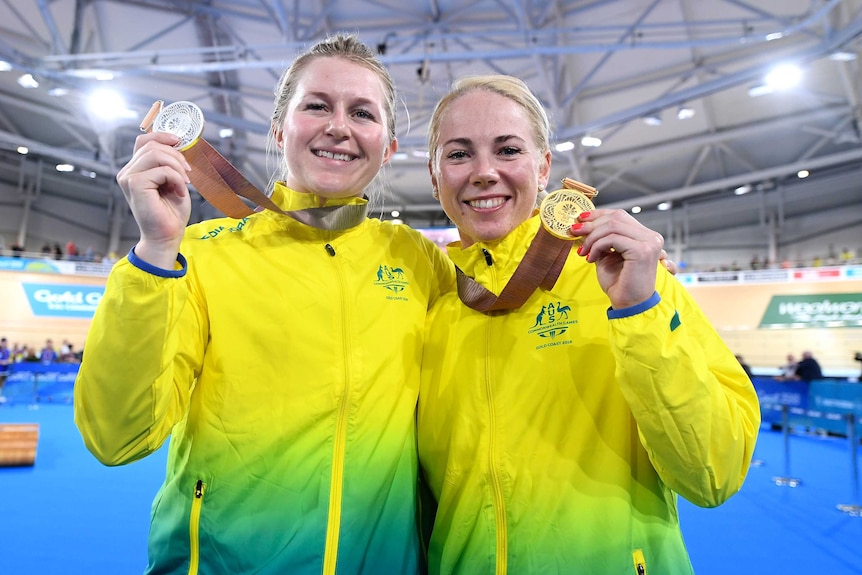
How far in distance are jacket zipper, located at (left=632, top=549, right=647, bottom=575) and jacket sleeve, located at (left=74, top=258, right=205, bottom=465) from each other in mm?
1238

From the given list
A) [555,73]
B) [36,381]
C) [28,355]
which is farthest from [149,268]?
[28,355]

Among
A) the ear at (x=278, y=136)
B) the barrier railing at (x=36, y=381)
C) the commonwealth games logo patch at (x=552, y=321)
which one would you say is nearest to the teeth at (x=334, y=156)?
the ear at (x=278, y=136)

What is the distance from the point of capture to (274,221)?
1654 mm

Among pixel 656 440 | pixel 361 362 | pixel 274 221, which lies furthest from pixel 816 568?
pixel 274 221

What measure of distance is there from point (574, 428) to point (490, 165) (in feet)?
2.70

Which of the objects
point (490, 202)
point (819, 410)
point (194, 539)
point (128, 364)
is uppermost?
point (490, 202)

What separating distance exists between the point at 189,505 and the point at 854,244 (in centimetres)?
2432

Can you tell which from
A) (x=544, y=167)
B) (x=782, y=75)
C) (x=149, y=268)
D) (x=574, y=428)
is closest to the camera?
(x=149, y=268)

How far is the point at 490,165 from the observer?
1.67 m

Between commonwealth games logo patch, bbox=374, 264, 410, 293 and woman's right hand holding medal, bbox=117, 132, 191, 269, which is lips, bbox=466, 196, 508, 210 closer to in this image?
commonwealth games logo patch, bbox=374, 264, 410, 293

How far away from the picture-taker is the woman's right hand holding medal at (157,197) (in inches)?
45.2

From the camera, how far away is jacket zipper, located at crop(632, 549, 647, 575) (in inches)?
53.8

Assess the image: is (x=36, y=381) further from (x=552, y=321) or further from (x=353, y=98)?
(x=552, y=321)

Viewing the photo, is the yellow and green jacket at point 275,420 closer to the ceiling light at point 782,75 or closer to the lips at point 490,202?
the lips at point 490,202
